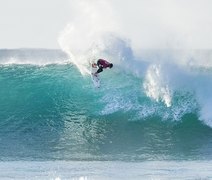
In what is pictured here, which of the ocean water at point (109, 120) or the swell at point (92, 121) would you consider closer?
the ocean water at point (109, 120)

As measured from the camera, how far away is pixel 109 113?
23266 millimetres

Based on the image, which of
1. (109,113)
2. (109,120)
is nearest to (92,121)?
(109,120)

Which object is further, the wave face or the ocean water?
the wave face

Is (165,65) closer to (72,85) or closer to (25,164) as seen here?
(72,85)

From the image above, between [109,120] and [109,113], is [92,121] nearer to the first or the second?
[109,120]

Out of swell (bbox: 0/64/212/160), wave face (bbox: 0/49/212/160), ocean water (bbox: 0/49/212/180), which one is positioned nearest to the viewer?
ocean water (bbox: 0/49/212/180)

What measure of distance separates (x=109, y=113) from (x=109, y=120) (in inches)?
19.3

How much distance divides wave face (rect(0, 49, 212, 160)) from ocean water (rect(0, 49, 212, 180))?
3 cm

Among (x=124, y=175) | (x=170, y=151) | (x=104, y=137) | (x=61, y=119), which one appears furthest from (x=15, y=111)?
(x=124, y=175)

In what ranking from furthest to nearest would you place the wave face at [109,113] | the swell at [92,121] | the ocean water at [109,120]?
the wave face at [109,113], the swell at [92,121], the ocean water at [109,120]

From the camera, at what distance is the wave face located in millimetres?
20292

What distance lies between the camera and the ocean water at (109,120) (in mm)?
17656

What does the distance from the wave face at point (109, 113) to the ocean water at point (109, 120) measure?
0.09 ft

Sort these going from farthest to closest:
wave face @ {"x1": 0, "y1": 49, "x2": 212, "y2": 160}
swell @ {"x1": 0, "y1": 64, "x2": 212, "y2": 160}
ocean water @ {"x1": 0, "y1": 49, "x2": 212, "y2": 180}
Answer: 1. wave face @ {"x1": 0, "y1": 49, "x2": 212, "y2": 160}
2. swell @ {"x1": 0, "y1": 64, "x2": 212, "y2": 160}
3. ocean water @ {"x1": 0, "y1": 49, "x2": 212, "y2": 180}
